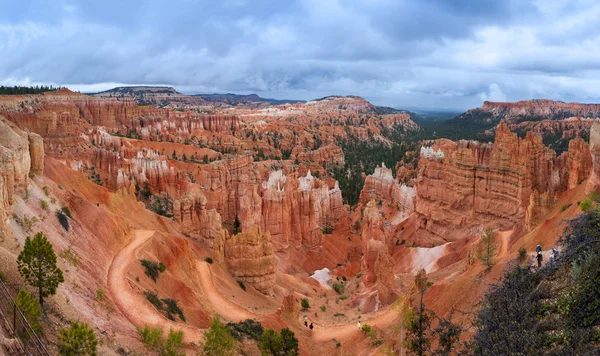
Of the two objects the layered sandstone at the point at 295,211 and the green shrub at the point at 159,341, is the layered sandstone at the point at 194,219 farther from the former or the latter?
the green shrub at the point at 159,341

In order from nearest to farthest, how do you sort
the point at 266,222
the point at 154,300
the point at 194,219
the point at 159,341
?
the point at 159,341
the point at 154,300
the point at 194,219
the point at 266,222

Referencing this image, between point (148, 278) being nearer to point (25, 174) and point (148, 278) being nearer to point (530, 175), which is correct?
point (25, 174)

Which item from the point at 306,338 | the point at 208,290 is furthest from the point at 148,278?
the point at 306,338

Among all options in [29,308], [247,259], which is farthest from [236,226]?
[29,308]

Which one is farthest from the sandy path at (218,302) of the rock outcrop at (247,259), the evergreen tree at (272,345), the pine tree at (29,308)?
the pine tree at (29,308)

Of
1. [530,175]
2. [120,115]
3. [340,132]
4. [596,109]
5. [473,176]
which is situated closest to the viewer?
[530,175]

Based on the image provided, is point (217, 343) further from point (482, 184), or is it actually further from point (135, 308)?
point (482, 184)

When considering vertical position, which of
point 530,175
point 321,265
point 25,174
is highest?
point 25,174
